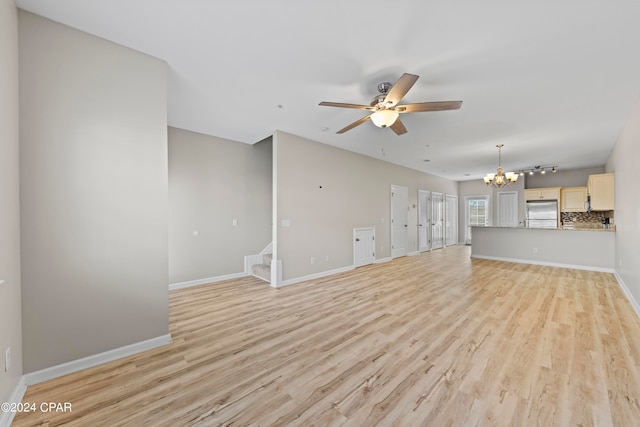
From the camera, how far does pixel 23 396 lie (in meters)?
1.71

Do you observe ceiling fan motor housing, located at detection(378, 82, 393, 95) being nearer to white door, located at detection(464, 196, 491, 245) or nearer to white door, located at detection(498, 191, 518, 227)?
white door, located at detection(498, 191, 518, 227)

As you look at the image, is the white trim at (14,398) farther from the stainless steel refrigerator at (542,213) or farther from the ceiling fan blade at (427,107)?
the stainless steel refrigerator at (542,213)

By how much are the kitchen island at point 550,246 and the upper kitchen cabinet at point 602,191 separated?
0.54 metres

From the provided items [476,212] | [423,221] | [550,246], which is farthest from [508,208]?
[423,221]

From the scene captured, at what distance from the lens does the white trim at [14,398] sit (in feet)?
4.77

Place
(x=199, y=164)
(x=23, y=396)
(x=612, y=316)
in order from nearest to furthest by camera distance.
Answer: (x=23, y=396) → (x=612, y=316) → (x=199, y=164)

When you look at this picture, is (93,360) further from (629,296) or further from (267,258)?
(629,296)

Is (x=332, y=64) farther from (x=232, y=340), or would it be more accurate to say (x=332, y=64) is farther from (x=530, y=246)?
(x=530, y=246)

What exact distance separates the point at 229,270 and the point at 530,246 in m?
7.53

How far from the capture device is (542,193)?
7695 millimetres

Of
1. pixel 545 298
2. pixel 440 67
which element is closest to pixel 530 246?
pixel 545 298

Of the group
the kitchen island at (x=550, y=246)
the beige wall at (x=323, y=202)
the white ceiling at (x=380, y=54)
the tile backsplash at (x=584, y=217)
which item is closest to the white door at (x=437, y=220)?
the kitchen island at (x=550, y=246)

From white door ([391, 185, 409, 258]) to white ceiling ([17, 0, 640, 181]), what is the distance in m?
3.27
